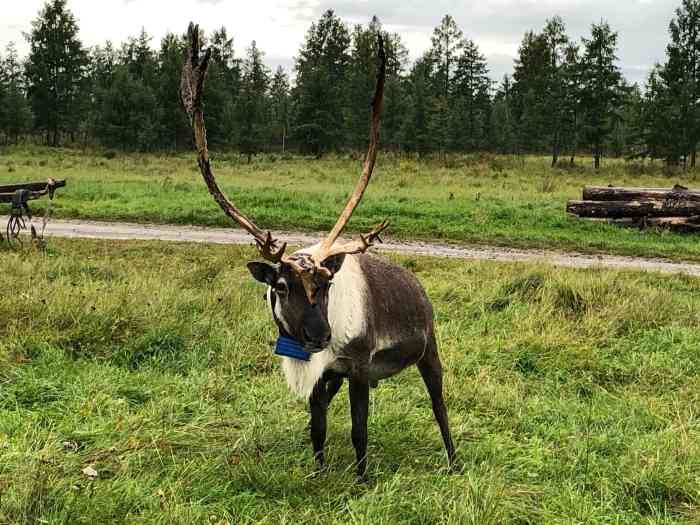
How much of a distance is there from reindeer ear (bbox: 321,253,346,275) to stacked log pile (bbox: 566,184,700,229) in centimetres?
1550

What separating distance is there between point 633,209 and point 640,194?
44cm

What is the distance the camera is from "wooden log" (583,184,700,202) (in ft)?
55.7

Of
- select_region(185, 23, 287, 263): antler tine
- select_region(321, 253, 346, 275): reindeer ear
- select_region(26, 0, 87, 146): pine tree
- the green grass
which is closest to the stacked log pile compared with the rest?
the green grass

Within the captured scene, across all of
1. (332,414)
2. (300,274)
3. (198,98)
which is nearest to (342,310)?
(300,274)

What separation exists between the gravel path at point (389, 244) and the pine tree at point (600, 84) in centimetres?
3152

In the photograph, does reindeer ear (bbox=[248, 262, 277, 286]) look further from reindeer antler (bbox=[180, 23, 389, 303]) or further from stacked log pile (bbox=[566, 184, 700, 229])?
stacked log pile (bbox=[566, 184, 700, 229])

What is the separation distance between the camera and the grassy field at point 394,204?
632 inches

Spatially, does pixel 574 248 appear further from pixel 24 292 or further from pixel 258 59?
pixel 258 59

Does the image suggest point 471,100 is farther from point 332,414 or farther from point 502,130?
point 332,414

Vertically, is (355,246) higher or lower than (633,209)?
higher

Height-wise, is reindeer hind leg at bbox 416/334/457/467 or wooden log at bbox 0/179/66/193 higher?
wooden log at bbox 0/179/66/193

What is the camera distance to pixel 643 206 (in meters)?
17.1

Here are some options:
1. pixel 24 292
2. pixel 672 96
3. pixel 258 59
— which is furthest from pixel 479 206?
pixel 258 59

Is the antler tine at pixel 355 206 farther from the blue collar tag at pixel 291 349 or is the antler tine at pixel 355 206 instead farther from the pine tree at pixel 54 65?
the pine tree at pixel 54 65
